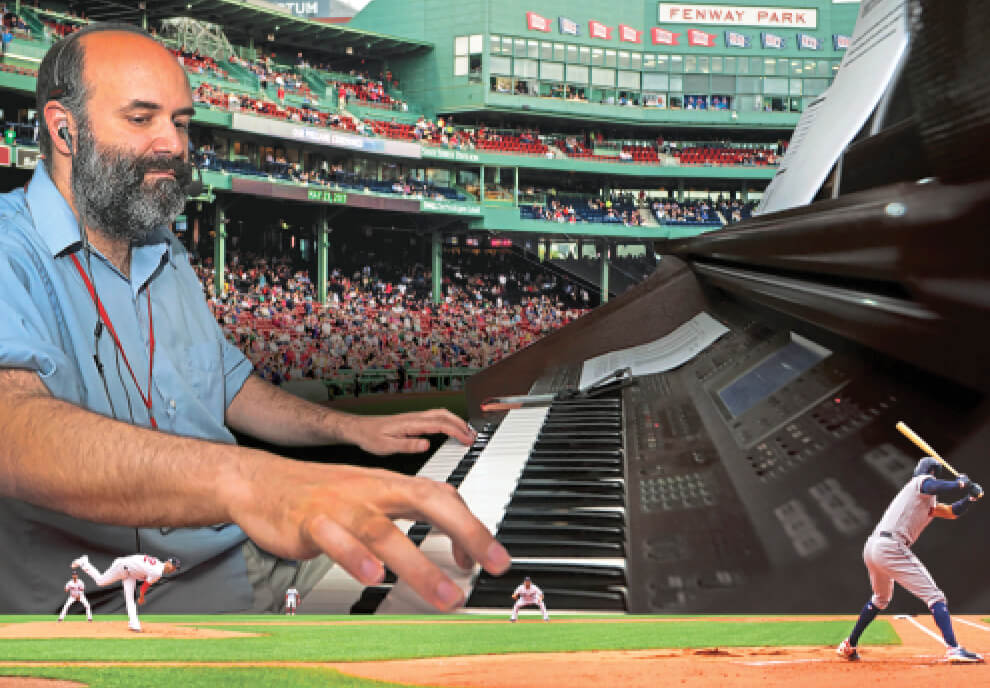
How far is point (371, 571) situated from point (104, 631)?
18 cm

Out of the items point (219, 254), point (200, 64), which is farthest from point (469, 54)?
point (219, 254)

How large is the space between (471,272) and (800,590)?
91.1ft

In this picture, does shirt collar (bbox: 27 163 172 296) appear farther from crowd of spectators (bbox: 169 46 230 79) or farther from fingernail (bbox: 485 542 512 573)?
crowd of spectators (bbox: 169 46 230 79)

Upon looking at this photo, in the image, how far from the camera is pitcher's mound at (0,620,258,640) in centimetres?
48

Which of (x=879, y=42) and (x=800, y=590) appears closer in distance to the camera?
(x=800, y=590)

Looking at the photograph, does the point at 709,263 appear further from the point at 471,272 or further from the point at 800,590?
the point at 471,272

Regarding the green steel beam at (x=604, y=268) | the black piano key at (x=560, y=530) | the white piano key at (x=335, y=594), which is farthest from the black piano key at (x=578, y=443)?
the green steel beam at (x=604, y=268)

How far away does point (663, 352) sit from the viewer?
8.32 ft

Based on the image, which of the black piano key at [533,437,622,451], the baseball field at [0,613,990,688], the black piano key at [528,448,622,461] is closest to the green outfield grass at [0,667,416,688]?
the baseball field at [0,613,990,688]

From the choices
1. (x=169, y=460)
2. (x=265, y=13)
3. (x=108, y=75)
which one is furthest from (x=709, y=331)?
(x=265, y=13)

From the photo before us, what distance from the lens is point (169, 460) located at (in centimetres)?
61

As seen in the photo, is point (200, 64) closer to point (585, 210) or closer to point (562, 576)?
point (585, 210)

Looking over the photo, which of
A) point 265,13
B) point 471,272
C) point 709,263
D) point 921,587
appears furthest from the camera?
point 471,272

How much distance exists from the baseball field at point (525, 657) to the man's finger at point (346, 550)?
3cm
